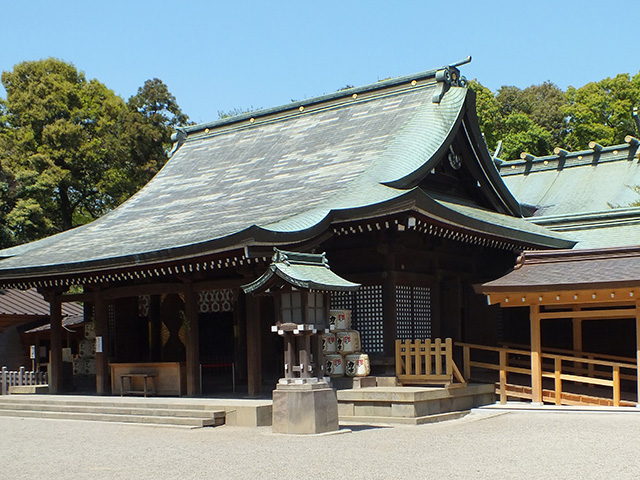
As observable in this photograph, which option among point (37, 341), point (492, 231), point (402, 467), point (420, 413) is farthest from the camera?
point (37, 341)

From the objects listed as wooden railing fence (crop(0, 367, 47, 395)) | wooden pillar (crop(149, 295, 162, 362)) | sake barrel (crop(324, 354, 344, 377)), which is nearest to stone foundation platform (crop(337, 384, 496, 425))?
sake barrel (crop(324, 354, 344, 377))

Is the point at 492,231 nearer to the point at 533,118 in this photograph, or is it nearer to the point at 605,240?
the point at 605,240

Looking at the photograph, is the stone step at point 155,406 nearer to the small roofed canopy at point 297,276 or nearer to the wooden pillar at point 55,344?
the wooden pillar at point 55,344

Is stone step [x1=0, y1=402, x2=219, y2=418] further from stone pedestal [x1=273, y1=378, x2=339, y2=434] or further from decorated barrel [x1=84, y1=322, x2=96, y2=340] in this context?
decorated barrel [x1=84, y1=322, x2=96, y2=340]

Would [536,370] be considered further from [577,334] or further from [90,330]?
[90,330]

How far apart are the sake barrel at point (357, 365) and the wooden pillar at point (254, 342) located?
1.69 metres

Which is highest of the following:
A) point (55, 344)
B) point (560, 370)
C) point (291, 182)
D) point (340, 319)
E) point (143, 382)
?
point (291, 182)

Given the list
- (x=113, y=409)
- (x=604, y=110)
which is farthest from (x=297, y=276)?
(x=604, y=110)

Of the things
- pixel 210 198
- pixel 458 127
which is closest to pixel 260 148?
pixel 210 198

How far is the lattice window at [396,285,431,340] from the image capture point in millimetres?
16406

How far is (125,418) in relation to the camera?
1487cm

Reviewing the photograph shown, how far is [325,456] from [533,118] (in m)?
39.3

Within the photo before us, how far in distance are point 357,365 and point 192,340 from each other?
3319 millimetres

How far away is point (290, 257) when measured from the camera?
12703 mm
